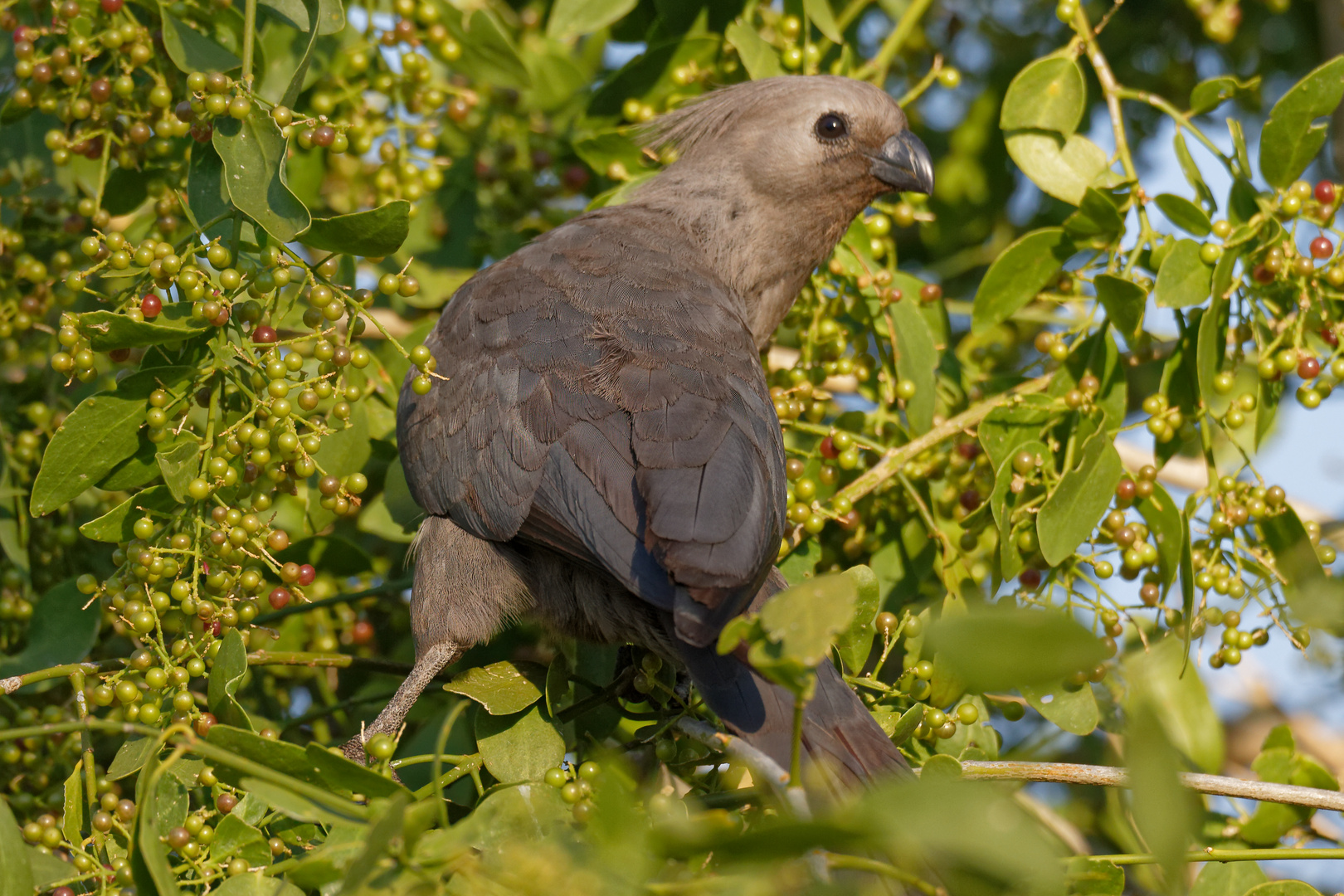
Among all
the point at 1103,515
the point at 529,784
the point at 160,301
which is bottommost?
the point at 529,784

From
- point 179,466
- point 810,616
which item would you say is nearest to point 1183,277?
point 810,616

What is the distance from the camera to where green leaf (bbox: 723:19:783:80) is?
2820 millimetres

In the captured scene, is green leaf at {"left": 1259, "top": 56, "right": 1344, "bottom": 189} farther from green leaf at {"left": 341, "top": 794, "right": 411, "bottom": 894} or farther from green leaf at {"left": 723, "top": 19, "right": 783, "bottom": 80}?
green leaf at {"left": 341, "top": 794, "right": 411, "bottom": 894}

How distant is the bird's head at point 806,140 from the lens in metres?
3.16

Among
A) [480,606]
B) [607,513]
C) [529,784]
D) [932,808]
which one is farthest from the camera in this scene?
[480,606]

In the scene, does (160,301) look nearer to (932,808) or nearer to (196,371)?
(196,371)

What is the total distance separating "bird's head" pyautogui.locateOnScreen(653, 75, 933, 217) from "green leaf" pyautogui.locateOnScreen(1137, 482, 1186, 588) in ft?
3.77

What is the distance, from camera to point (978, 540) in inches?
100.0

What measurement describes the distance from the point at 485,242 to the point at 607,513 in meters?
1.30

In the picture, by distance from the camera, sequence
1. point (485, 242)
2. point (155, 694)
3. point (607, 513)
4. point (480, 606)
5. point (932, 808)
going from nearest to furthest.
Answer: point (932, 808), point (155, 694), point (607, 513), point (480, 606), point (485, 242)

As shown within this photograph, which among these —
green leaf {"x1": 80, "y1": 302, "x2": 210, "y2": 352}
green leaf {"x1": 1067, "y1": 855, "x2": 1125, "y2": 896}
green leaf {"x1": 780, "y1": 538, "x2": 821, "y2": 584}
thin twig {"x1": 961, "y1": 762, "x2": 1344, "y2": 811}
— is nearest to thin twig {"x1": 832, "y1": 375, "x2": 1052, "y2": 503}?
green leaf {"x1": 780, "y1": 538, "x2": 821, "y2": 584}

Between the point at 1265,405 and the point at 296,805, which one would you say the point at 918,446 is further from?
the point at 296,805

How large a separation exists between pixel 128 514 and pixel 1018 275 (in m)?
1.97

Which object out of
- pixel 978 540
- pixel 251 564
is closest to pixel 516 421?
pixel 251 564
